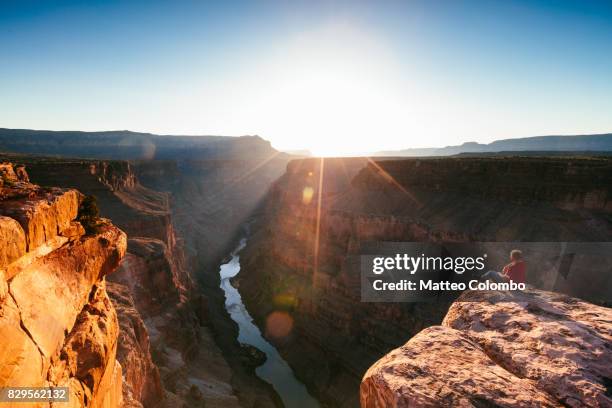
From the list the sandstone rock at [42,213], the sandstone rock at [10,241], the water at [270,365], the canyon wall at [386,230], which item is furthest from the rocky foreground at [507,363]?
the water at [270,365]

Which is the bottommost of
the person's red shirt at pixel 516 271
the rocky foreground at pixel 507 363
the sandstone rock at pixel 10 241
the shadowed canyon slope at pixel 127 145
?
the person's red shirt at pixel 516 271

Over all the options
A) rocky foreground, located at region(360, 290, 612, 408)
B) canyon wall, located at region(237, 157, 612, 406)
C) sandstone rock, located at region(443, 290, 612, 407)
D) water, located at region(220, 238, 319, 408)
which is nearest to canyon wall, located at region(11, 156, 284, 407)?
water, located at region(220, 238, 319, 408)

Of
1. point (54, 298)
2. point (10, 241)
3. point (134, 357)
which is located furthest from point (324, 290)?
point (10, 241)

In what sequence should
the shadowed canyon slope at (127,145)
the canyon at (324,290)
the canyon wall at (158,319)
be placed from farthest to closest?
the shadowed canyon slope at (127,145) → the canyon wall at (158,319) → the canyon at (324,290)

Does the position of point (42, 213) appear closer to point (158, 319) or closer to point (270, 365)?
point (158, 319)

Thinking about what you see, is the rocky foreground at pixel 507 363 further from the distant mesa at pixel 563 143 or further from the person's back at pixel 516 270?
the distant mesa at pixel 563 143

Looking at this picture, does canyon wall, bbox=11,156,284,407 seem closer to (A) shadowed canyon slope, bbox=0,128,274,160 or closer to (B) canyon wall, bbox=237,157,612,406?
(B) canyon wall, bbox=237,157,612,406
